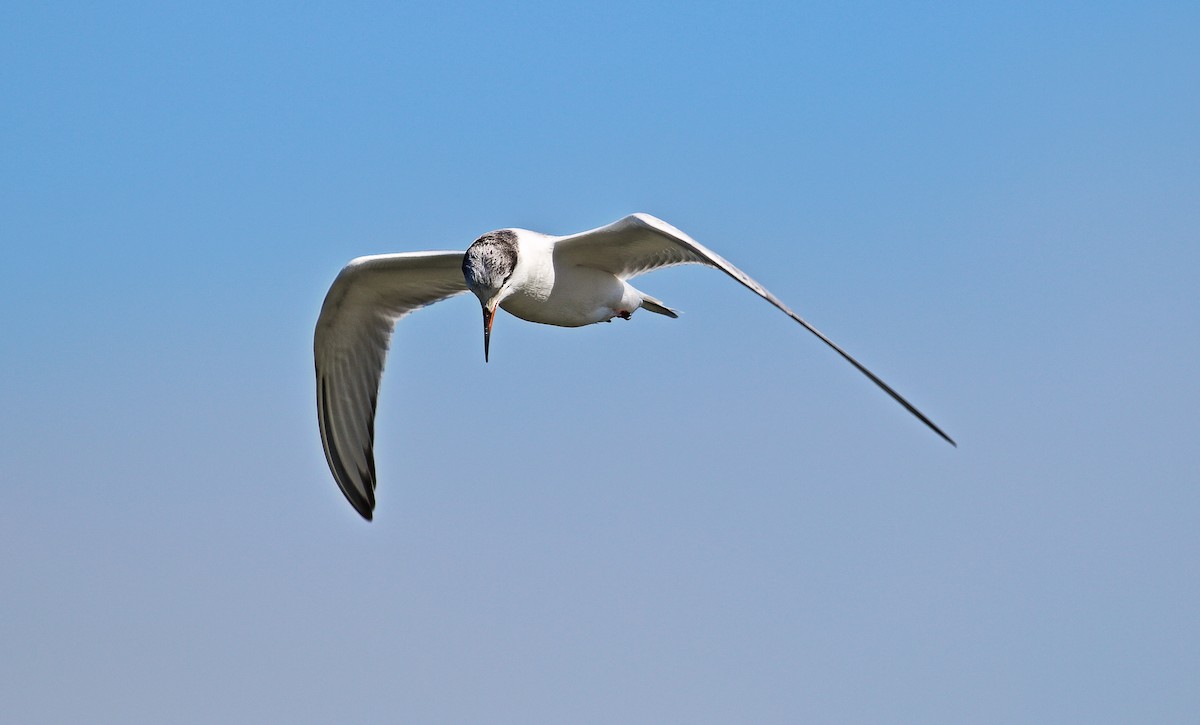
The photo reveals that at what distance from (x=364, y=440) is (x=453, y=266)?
2.30 metres

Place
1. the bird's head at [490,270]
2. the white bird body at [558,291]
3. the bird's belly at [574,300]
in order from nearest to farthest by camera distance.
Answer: the bird's head at [490,270] → the white bird body at [558,291] → the bird's belly at [574,300]

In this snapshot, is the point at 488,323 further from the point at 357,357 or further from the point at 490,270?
the point at 357,357

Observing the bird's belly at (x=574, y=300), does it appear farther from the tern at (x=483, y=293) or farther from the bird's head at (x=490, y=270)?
the bird's head at (x=490, y=270)

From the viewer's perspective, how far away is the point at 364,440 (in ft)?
42.5

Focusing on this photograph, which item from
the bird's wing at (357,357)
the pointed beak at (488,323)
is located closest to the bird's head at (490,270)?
the pointed beak at (488,323)

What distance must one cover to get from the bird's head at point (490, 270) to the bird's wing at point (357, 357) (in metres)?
2.40

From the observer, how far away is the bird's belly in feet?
34.3

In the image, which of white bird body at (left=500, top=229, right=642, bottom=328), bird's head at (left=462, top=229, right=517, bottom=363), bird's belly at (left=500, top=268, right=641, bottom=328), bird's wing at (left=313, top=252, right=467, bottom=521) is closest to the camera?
bird's head at (left=462, top=229, right=517, bottom=363)

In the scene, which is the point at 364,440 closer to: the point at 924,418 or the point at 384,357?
the point at 384,357

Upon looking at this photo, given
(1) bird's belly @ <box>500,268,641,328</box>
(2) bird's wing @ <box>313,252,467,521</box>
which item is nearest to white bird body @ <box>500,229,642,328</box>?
(1) bird's belly @ <box>500,268,641,328</box>

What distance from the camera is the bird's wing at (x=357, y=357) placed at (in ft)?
40.9

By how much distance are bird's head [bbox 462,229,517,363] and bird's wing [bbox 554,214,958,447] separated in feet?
2.48

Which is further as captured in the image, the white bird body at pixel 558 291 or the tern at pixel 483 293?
the white bird body at pixel 558 291

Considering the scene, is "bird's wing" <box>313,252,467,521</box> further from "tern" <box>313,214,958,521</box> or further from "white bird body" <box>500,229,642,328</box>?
"white bird body" <box>500,229,642,328</box>
